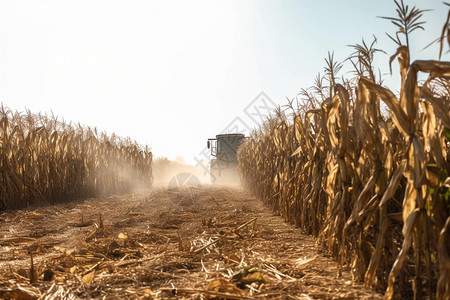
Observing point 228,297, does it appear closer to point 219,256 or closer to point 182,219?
point 219,256

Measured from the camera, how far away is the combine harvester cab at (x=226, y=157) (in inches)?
858

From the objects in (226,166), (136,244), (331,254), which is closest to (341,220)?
(331,254)

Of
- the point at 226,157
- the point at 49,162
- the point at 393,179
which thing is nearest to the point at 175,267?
the point at 393,179

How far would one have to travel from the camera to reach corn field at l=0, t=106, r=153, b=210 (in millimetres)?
7278

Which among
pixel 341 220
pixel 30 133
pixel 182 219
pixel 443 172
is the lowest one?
pixel 182 219

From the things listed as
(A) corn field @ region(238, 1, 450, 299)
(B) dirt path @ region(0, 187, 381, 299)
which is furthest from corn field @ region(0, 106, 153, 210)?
(A) corn field @ region(238, 1, 450, 299)

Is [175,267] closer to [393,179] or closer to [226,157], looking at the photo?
[393,179]

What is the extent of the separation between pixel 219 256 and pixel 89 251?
1.36 meters

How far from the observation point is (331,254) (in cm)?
306

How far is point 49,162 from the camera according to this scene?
8562 millimetres

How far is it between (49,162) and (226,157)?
557 inches

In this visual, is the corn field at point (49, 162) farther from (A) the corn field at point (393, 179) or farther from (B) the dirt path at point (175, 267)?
(A) the corn field at point (393, 179)

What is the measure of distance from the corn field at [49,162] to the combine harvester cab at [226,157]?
9.13 m

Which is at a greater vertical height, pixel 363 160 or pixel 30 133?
pixel 30 133
